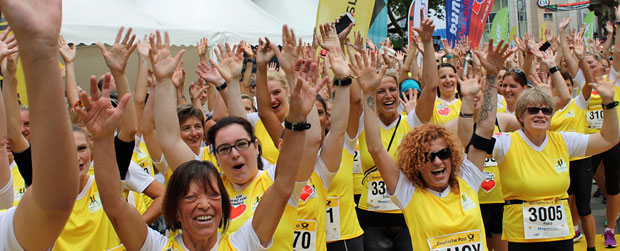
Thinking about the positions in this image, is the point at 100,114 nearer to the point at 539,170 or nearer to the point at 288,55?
the point at 288,55

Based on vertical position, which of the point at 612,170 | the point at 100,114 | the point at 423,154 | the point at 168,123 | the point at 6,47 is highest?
the point at 6,47

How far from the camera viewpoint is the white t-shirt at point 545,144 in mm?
4520

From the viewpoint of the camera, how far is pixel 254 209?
3.27 metres

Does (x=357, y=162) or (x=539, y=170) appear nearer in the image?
(x=539, y=170)

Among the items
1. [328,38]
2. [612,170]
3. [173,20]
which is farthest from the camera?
[173,20]

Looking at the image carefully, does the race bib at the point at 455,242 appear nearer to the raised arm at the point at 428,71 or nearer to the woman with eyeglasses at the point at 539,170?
the woman with eyeglasses at the point at 539,170

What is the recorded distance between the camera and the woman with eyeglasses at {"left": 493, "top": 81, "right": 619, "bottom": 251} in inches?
176

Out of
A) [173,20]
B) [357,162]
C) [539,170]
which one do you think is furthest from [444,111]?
[173,20]

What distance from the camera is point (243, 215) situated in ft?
10.6

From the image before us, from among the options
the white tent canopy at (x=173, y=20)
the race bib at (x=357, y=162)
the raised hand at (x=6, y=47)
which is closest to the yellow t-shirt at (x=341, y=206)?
the race bib at (x=357, y=162)

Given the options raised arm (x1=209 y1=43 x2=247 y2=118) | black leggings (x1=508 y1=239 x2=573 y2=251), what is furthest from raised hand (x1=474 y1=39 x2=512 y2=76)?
raised arm (x1=209 y1=43 x2=247 y2=118)

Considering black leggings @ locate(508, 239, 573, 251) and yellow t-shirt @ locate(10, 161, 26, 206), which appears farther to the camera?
black leggings @ locate(508, 239, 573, 251)

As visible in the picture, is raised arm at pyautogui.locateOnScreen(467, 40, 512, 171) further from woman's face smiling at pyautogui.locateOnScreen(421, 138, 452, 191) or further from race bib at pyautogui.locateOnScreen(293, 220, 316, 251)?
race bib at pyautogui.locateOnScreen(293, 220, 316, 251)

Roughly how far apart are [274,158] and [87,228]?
1659 millimetres
